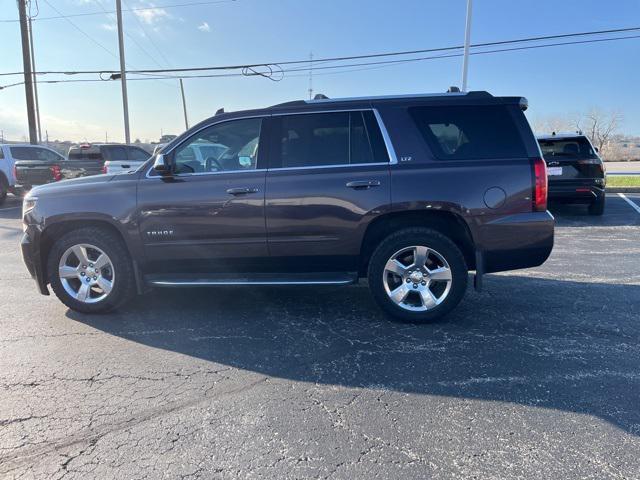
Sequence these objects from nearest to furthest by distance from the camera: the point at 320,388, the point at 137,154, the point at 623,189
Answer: the point at 320,388 → the point at 623,189 → the point at 137,154

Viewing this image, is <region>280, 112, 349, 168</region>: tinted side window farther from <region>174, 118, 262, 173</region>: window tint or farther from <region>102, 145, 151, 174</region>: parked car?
<region>102, 145, 151, 174</region>: parked car

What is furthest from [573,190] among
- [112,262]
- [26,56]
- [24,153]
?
[26,56]

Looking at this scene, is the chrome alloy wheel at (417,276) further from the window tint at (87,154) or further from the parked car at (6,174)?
the parked car at (6,174)

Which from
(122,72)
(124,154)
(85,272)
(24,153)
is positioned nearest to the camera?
(85,272)

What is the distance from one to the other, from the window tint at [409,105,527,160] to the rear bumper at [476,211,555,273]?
0.59m

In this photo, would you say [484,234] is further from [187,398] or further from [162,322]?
[162,322]

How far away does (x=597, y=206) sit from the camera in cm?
1030

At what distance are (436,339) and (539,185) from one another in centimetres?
162

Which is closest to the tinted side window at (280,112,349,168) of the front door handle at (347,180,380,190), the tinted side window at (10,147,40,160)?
the front door handle at (347,180,380,190)

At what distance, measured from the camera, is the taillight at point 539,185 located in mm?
4059

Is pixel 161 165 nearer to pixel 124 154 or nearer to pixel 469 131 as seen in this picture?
pixel 469 131

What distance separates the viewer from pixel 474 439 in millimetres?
2635

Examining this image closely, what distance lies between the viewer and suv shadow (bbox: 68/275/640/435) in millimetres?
3193

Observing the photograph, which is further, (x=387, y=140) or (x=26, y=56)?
(x=26, y=56)
